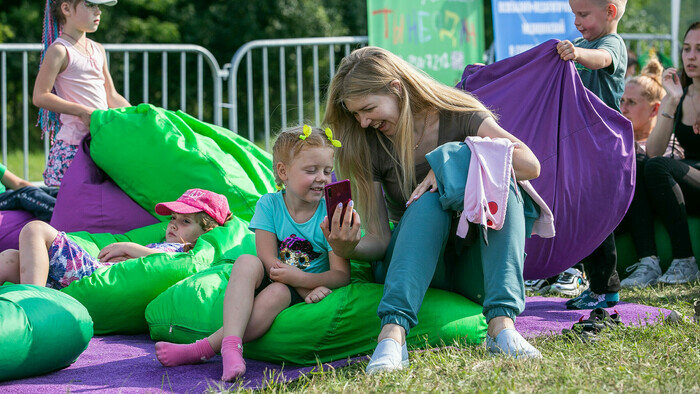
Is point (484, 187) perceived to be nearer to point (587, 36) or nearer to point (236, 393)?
point (236, 393)

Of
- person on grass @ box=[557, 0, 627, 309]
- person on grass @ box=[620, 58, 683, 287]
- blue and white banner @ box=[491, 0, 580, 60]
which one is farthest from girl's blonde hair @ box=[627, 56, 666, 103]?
blue and white banner @ box=[491, 0, 580, 60]

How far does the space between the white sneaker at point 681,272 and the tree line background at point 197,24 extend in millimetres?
11033

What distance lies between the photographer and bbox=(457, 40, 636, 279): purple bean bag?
11.6 ft

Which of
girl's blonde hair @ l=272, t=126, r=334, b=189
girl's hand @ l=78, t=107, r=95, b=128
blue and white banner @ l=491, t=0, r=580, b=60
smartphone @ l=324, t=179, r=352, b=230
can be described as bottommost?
smartphone @ l=324, t=179, r=352, b=230

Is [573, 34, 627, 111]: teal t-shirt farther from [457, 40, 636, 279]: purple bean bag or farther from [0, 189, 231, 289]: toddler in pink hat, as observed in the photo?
[0, 189, 231, 289]: toddler in pink hat

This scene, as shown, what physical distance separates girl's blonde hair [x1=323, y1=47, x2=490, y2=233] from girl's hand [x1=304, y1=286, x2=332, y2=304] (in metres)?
0.30

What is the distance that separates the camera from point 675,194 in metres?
4.83

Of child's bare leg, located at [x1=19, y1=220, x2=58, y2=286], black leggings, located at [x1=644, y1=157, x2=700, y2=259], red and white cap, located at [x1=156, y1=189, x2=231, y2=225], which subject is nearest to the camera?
child's bare leg, located at [x1=19, y1=220, x2=58, y2=286]

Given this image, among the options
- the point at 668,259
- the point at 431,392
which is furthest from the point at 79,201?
the point at 668,259

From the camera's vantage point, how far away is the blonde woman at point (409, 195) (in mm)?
2768

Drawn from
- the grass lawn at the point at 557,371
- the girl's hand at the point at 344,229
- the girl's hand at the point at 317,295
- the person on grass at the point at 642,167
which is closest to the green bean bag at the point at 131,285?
the girl's hand at the point at 317,295

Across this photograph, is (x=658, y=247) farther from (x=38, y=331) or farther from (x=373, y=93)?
(x=38, y=331)

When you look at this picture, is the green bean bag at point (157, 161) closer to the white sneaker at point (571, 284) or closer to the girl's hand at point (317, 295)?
the girl's hand at point (317, 295)

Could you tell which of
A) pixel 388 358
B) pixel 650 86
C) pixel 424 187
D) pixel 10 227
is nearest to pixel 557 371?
pixel 388 358
